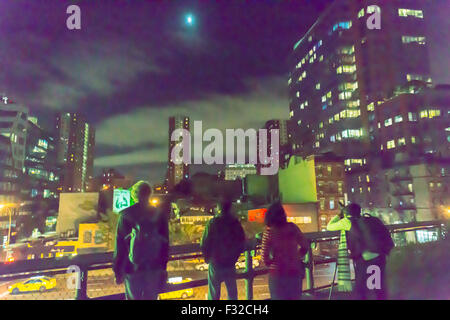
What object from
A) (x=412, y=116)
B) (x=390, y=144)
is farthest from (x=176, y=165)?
(x=412, y=116)

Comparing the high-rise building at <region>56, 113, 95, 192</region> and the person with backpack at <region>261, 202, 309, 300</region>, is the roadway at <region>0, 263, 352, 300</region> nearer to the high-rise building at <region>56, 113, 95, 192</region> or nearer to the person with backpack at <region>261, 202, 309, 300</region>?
the person with backpack at <region>261, 202, 309, 300</region>

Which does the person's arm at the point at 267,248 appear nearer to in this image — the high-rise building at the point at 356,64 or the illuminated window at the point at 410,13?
the high-rise building at the point at 356,64

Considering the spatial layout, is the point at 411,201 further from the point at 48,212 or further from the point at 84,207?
the point at 48,212

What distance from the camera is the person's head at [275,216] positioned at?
11.0ft

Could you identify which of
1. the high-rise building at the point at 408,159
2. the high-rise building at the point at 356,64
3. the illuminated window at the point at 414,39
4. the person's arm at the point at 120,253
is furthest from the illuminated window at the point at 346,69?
the person's arm at the point at 120,253

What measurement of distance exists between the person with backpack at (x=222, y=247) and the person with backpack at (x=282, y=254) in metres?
0.48

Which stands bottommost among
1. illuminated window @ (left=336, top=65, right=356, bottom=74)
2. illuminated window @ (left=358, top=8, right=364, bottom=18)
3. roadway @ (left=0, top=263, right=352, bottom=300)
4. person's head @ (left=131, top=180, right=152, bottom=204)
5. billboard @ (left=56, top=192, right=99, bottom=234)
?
roadway @ (left=0, top=263, right=352, bottom=300)

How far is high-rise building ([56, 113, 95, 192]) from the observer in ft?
491

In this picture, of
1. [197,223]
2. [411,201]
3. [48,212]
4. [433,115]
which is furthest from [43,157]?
[433,115]

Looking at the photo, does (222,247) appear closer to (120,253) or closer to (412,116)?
(120,253)

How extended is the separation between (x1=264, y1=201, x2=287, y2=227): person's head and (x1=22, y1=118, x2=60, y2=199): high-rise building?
276ft

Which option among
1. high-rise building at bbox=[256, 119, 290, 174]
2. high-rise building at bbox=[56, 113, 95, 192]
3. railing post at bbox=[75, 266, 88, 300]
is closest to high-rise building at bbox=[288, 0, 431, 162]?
high-rise building at bbox=[256, 119, 290, 174]

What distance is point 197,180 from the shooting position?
323 ft
